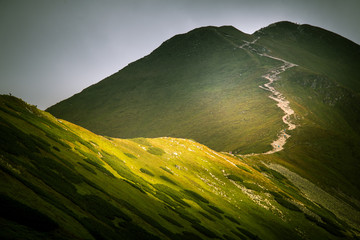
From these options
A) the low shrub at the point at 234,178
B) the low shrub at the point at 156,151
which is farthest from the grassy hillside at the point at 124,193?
the low shrub at the point at 156,151

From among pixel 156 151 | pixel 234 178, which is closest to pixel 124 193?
pixel 156 151

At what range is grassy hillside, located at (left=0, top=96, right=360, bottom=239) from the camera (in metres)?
17.9

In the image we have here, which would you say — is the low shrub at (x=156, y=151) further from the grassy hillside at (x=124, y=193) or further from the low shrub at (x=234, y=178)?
the low shrub at (x=234, y=178)

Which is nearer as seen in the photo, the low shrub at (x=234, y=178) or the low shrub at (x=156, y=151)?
the low shrub at (x=156, y=151)

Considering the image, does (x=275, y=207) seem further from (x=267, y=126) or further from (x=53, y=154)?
(x=267, y=126)

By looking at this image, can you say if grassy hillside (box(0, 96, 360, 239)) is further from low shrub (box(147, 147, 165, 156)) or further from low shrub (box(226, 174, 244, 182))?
low shrub (box(147, 147, 165, 156))

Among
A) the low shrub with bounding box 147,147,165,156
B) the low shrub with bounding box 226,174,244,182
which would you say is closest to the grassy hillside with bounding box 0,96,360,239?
the low shrub with bounding box 226,174,244,182

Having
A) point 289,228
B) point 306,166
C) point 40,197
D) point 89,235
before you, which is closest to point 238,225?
point 289,228

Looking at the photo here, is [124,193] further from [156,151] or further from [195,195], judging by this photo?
[156,151]

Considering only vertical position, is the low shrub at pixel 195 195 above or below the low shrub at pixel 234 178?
above

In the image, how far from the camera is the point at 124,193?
Answer: 3016cm

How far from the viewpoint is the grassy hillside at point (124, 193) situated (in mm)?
17861

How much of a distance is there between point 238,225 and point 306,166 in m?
98.6

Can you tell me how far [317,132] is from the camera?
6727 inches
